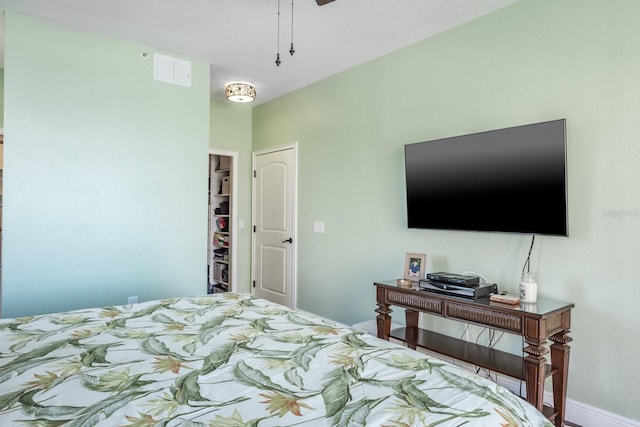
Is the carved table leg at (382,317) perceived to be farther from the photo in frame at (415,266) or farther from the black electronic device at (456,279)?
the black electronic device at (456,279)

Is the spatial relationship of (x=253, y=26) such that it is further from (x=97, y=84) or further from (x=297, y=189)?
(x=297, y=189)

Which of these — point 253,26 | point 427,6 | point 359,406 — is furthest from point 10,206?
point 427,6

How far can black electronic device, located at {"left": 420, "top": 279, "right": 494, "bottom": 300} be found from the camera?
2.42 metres

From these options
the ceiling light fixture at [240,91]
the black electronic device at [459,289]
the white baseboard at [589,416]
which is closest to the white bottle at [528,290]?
the black electronic device at [459,289]

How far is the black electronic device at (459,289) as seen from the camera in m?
2.42

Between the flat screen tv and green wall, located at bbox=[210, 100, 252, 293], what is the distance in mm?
2646

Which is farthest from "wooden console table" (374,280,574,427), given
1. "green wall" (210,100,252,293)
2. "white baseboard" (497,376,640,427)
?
"green wall" (210,100,252,293)

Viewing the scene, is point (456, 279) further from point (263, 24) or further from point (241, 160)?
point (241, 160)

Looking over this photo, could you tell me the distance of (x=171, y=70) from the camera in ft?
11.7

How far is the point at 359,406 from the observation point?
106 centimetres

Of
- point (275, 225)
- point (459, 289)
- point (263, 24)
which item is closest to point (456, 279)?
point (459, 289)

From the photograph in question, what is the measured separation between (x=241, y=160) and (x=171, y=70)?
1719 mm

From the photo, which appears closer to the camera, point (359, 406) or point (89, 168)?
point (359, 406)

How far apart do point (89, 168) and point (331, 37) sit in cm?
216
